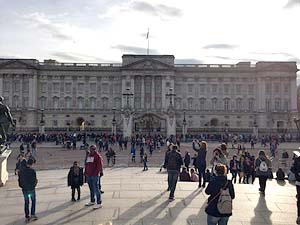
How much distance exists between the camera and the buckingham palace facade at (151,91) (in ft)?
293

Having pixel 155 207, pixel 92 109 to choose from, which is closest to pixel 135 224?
pixel 155 207

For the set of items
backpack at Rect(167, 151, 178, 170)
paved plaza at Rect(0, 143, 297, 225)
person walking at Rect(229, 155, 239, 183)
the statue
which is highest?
the statue

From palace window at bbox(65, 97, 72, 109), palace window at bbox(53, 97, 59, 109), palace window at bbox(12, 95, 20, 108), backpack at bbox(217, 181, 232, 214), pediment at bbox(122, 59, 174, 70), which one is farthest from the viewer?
palace window at bbox(65, 97, 72, 109)

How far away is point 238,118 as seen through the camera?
3590 inches

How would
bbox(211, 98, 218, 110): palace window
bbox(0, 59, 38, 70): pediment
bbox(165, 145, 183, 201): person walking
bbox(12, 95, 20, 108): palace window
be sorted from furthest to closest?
bbox(211, 98, 218, 110): palace window, bbox(12, 95, 20, 108): palace window, bbox(0, 59, 38, 70): pediment, bbox(165, 145, 183, 201): person walking

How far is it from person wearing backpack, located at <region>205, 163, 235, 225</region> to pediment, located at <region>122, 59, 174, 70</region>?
83798 millimetres

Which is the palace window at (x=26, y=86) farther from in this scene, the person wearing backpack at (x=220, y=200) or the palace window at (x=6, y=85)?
the person wearing backpack at (x=220, y=200)

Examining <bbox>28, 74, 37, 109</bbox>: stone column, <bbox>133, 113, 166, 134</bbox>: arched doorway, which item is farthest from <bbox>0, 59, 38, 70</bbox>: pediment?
<bbox>133, 113, 166, 134</bbox>: arched doorway

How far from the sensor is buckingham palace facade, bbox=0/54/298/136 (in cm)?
8931

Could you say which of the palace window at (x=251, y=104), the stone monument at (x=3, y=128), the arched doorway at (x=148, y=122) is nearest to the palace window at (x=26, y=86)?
the arched doorway at (x=148, y=122)

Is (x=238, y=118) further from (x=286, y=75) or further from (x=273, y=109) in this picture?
(x=286, y=75)

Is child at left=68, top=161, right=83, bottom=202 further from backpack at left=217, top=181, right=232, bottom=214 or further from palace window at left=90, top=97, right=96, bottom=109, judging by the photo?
palace window at left=90, top=97, right=96, bottom=109

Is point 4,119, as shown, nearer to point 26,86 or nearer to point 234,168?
point 234,168

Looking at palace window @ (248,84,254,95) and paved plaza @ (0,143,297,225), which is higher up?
palace window @ (248,84,254,95)
